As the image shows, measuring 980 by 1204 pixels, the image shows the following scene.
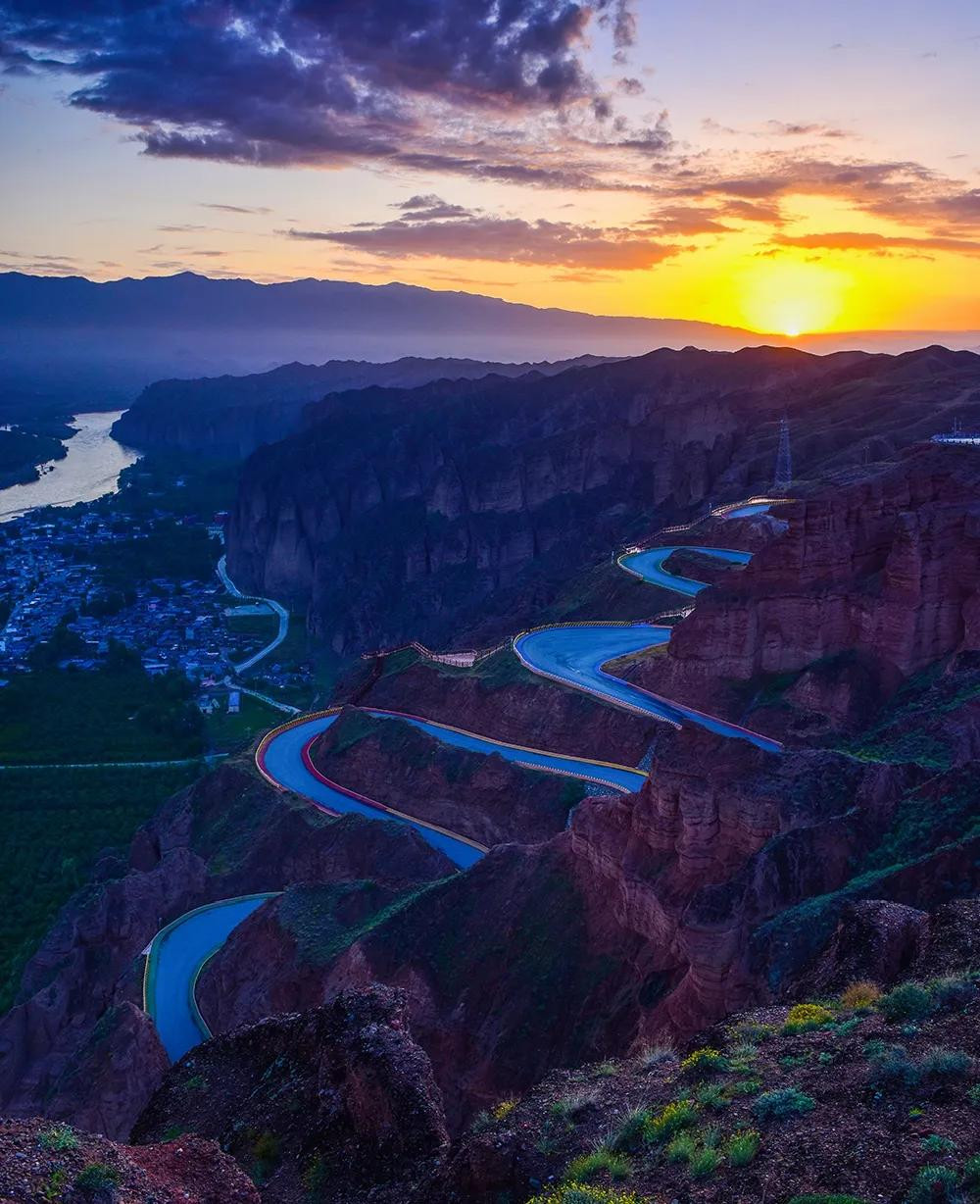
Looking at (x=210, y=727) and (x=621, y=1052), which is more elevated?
(x=621, y=1052)

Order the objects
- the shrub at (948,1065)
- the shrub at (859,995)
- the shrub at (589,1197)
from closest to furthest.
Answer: the shrub at (589,1197)
the shrub at (948,1065)
the shrub at (859,995)

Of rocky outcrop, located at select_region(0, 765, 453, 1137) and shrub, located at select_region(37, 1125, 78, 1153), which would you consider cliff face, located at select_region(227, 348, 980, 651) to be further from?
shrub, located at select_region(37, 1125, 78, 1153)

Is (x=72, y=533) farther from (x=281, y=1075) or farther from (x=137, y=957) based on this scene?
(x=281, y=1075)

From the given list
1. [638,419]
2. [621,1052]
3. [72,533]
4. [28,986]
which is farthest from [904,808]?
[72,533]

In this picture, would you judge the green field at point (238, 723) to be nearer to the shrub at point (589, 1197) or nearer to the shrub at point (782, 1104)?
the shrub at point (782, 1104)

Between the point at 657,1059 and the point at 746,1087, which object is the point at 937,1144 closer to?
the point at 746,1087

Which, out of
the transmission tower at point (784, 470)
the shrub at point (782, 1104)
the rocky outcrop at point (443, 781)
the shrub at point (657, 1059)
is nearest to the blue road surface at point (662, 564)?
the transmission tower at point (784, 470)
